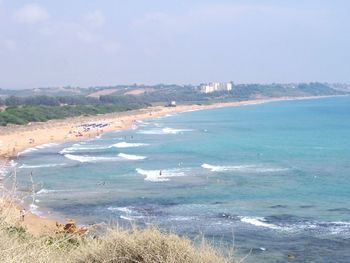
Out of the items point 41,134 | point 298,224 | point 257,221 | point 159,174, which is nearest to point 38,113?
point 41,134

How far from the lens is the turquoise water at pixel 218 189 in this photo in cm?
2492

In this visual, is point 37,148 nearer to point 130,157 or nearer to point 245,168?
point 130,157

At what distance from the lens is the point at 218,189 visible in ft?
117

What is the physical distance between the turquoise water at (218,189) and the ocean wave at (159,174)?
0.07m

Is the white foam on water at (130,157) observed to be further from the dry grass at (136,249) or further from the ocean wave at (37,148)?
the dry grass at (136,249)

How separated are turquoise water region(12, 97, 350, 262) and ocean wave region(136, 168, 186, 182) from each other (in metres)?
0.07

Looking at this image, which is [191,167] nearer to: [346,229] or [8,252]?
[346,229]

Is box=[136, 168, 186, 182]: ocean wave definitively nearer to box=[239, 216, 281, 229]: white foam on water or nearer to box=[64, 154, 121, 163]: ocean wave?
box=[64, 154, 121, 163]: ocean wave

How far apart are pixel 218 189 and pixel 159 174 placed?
6930mm

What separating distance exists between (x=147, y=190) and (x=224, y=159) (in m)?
16.1

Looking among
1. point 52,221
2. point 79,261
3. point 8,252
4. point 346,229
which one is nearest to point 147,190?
point 52,221

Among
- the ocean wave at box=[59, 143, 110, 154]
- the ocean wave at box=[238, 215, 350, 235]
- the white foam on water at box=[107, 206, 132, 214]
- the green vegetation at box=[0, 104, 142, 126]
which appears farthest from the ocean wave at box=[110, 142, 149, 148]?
the ocean wave at box=[238, 215, 350, 235]

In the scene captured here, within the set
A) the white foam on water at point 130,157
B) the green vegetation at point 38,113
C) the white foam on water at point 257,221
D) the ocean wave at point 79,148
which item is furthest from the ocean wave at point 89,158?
the green vegetation at point 38,113

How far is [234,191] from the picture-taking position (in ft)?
114
